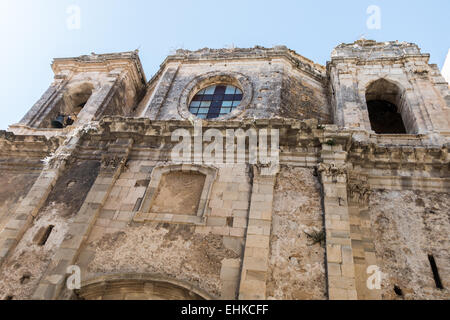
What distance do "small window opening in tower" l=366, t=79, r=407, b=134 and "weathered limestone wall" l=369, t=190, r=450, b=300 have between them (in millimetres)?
4527

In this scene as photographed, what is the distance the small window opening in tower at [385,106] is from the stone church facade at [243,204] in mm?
89

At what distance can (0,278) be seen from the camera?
6.29m

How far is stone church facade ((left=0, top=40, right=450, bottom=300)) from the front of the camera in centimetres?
591

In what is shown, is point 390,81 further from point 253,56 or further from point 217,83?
point 217,83

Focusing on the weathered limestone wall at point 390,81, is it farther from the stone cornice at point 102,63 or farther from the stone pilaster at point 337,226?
the stone cornice at point 102,63

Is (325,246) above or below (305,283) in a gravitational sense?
above

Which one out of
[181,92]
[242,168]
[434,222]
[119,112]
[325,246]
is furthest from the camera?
[119,112]

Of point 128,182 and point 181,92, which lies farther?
point 181,92

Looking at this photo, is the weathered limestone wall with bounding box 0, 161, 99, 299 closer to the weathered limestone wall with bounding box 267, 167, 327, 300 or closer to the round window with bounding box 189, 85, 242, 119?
the round window with bounding box 189, 85, 242, 119

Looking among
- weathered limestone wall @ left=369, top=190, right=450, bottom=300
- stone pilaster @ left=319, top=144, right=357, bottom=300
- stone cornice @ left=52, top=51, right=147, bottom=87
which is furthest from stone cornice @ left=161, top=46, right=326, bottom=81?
weathered limestone wall @ left=369, top=190, right=450, bottom=300
